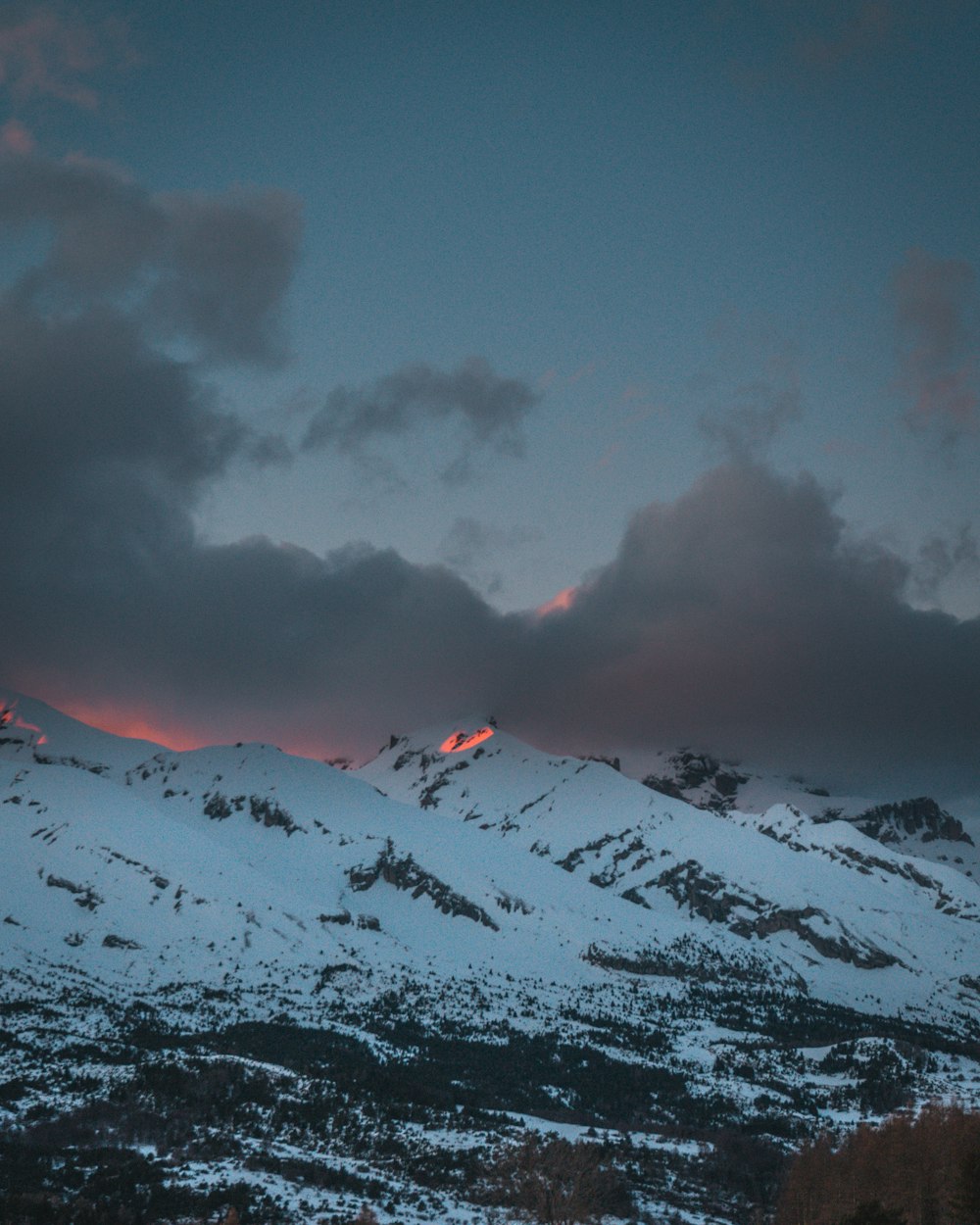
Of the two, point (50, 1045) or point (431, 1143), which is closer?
point (431, 1143)

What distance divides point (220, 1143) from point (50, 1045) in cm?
5026

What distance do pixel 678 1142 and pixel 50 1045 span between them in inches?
3650

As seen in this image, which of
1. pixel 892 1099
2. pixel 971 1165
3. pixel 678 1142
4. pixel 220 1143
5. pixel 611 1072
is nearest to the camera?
pixel 971 1165

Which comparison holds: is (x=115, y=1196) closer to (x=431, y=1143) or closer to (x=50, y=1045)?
(x=431, y=1143)

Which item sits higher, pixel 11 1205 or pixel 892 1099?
pixel 892 1099

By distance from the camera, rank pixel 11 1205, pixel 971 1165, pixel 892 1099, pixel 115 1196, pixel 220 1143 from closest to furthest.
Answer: pixel 971 1165, pixel 11 1205, pixel 115 1196, pixel 220 1143, pixel 892 1099

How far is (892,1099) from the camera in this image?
182 metres

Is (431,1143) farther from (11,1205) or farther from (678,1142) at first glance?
(11,1205)

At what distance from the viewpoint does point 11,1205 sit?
9500 centimetres

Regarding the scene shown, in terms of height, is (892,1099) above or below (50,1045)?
above

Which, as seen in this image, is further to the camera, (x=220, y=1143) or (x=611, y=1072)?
(x=611, y=1072)

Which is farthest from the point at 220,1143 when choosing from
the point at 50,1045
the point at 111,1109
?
the point at 50,1045

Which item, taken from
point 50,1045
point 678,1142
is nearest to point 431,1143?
point 678,1142

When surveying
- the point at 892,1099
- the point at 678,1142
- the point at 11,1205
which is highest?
the point at 892,1099
